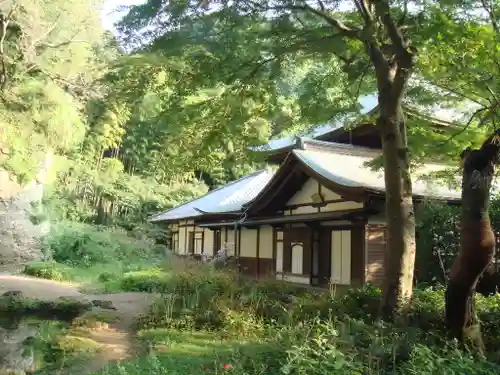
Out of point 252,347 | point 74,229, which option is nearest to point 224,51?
point 252,347

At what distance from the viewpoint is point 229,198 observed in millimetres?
22078

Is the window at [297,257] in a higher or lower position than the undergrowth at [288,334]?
higher

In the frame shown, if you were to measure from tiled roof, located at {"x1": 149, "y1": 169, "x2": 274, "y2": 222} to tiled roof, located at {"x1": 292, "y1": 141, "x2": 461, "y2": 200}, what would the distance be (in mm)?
4597

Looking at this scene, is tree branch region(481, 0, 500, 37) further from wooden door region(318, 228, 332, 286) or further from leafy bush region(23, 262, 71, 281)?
leafy bush region(23, 262, 71, 281)

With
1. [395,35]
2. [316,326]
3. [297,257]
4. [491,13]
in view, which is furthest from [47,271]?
[491,13]

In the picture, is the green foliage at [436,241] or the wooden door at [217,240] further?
the wooden door at [217,240]

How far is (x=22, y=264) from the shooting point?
908 inches

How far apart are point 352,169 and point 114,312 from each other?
24.3 ft

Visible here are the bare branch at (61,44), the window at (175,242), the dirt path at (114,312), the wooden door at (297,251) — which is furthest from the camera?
the window at (175,242)

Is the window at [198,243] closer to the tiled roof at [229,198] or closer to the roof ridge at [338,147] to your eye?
the tiled roof at [229,198]

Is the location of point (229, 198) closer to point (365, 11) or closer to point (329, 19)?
point (329, 19)

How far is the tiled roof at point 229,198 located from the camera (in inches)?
811

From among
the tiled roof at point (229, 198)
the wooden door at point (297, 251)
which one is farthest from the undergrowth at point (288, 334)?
the tiled roof at point (229, 198)

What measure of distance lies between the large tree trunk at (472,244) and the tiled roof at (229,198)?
40.9ft
